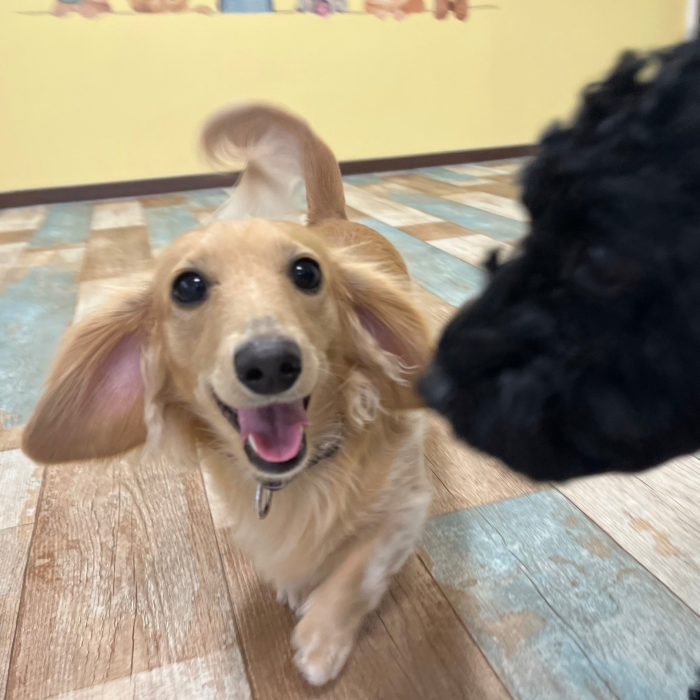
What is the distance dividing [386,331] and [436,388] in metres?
0.57

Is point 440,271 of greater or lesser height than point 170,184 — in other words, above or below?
above

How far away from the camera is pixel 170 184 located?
4.43 metres

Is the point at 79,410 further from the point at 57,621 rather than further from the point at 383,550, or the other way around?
the point at 383,550

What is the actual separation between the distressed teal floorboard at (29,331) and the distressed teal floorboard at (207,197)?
1.36 m

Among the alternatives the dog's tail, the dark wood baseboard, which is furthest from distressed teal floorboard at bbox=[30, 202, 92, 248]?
the dog's tail

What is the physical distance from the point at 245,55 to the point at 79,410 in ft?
12.3

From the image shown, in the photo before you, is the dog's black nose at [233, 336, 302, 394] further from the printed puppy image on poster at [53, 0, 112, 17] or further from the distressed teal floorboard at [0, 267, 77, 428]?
the printed puppy image on poster at [53, 0, 112, 17]

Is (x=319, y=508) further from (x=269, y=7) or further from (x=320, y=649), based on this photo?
(x=269, y=7)

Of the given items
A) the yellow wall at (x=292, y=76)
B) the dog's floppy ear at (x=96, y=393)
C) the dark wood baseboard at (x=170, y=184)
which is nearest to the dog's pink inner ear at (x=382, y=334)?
the dog's floppy ear at (x=96, y=393)

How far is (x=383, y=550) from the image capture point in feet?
3.28

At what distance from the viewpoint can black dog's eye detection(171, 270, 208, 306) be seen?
0.96m

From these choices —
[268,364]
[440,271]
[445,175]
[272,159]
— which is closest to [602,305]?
[268,364]

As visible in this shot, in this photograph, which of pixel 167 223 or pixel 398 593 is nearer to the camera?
pixel 398 593

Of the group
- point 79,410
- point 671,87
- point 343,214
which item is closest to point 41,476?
point 79,410
